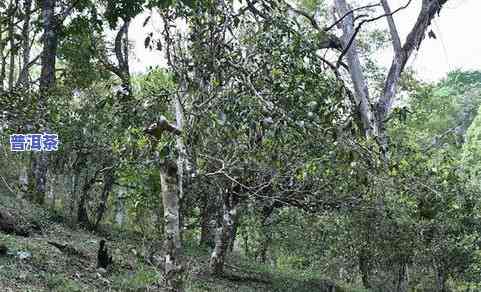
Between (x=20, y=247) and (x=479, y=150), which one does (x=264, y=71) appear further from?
(x=479, y=150)

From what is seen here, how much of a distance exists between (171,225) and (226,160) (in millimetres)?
1881

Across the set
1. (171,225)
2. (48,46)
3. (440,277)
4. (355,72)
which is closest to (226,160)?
(171,225)

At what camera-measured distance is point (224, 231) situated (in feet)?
44.2

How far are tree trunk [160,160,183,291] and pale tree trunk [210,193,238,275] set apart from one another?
665 cm

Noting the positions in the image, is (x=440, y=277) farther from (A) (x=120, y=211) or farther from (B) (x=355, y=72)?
(A) (x=120, y=211)

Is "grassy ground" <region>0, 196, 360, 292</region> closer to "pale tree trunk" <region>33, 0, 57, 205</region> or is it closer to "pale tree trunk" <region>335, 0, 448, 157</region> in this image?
"pale tree trunk" <region>33, 0, 57, 205</region>

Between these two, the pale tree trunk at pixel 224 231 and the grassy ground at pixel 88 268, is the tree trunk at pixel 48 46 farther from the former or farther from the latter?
the pale tree trunk at pixel 224 231

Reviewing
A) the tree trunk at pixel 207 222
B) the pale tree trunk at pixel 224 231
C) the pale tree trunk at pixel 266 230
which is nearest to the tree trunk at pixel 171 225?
the pale tree trunk at pixel 224 231

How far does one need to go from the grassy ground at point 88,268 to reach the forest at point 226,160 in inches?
2.2

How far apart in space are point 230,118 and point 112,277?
542cm

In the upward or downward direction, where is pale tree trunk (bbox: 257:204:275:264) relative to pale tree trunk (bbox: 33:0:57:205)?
downward

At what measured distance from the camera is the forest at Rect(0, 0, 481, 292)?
6.07 meters

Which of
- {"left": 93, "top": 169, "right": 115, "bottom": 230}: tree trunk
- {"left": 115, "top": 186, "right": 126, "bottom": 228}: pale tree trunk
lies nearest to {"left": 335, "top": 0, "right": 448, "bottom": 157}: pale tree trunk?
{"left": 93, "top": 169, "right": 115, "bottom": 230}: tree trunk

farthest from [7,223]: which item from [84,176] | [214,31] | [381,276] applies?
[381,276]
